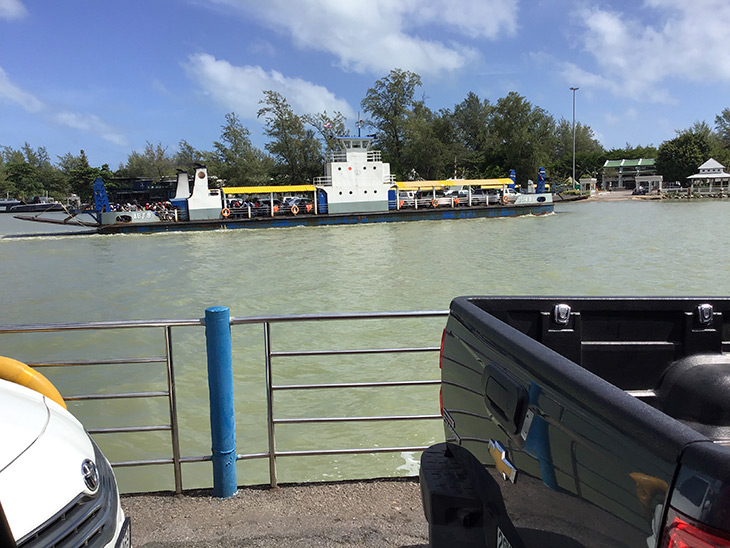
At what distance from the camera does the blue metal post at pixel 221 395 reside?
2799 millimetres

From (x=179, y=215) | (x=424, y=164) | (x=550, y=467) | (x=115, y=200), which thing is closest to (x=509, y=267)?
(x=550, y=467)

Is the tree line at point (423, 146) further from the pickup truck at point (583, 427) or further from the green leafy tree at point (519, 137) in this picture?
the pickup truck at point (583, 427)

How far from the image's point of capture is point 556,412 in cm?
116

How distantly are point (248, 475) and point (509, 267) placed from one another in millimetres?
13309

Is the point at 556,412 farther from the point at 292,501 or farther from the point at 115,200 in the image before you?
the point at 115,200

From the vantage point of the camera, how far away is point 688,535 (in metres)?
0.81

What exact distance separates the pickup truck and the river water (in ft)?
11.2

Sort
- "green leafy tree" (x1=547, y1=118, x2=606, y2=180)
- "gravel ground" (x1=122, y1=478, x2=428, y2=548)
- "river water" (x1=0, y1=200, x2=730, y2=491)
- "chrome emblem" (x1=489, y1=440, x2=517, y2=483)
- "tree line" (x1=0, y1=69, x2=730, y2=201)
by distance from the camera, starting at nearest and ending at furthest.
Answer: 1. "chrome emblem" (x1=489, y1=440, x2=517, y2=483)
2. "gravel ground" (x1=122, y1=478, x2=428, y2=548)
3. "river water" (x1=0, y1=200, x2=730, y2=491)
4. "tree line" (x1=0, y1=69, x2=730, y2=201)
5. "green leafy tree" (x1=547, y1=118, x2=606, y2=180)

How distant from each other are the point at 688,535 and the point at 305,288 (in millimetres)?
14188

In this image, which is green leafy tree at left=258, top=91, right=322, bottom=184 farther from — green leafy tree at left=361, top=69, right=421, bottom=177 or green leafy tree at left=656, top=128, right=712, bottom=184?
green leafy tree at left=656, top=128, right=712, bottom=184

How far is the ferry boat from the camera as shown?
35188mm

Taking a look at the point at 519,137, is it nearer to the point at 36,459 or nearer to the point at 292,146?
the point at 292,146

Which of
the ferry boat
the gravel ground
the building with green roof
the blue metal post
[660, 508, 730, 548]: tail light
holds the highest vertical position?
the building with green roof

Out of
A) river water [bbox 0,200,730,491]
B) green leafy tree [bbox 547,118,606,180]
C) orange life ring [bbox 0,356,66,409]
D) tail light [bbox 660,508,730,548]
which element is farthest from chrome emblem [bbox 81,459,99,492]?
green leafy tree [bbox 547,118,606,180]
